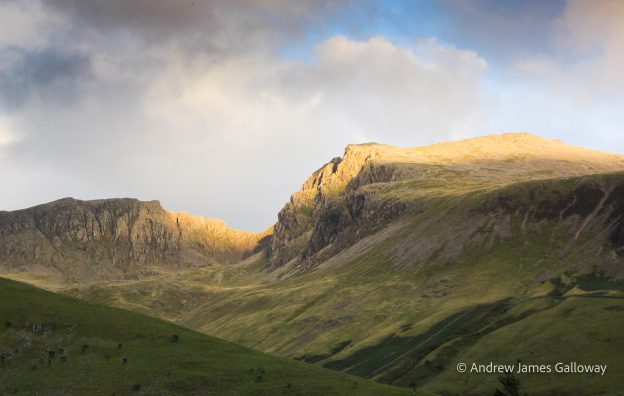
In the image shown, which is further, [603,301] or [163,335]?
[603,301]

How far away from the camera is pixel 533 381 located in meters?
125

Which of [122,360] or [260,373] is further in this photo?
[122,360]

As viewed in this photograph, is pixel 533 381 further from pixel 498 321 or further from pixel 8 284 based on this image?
pixel 8 284

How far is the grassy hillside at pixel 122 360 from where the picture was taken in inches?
2744

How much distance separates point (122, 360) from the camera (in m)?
75.8

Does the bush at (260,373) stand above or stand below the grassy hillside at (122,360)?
below

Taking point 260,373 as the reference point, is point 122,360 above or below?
above

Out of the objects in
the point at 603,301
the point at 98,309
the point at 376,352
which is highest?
the point at 98,309

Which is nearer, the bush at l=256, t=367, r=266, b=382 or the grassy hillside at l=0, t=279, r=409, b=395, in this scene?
the grassy hillside at l=0, t=279, r=409, b=395

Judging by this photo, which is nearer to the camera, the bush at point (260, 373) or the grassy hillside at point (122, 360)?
the grassy hillside at point (122, 360)

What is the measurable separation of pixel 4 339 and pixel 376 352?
133864 mm

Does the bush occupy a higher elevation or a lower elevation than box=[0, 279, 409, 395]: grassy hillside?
lower

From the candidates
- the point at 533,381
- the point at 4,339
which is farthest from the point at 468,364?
the point at 4,339

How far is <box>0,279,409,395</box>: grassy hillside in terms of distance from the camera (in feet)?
229
